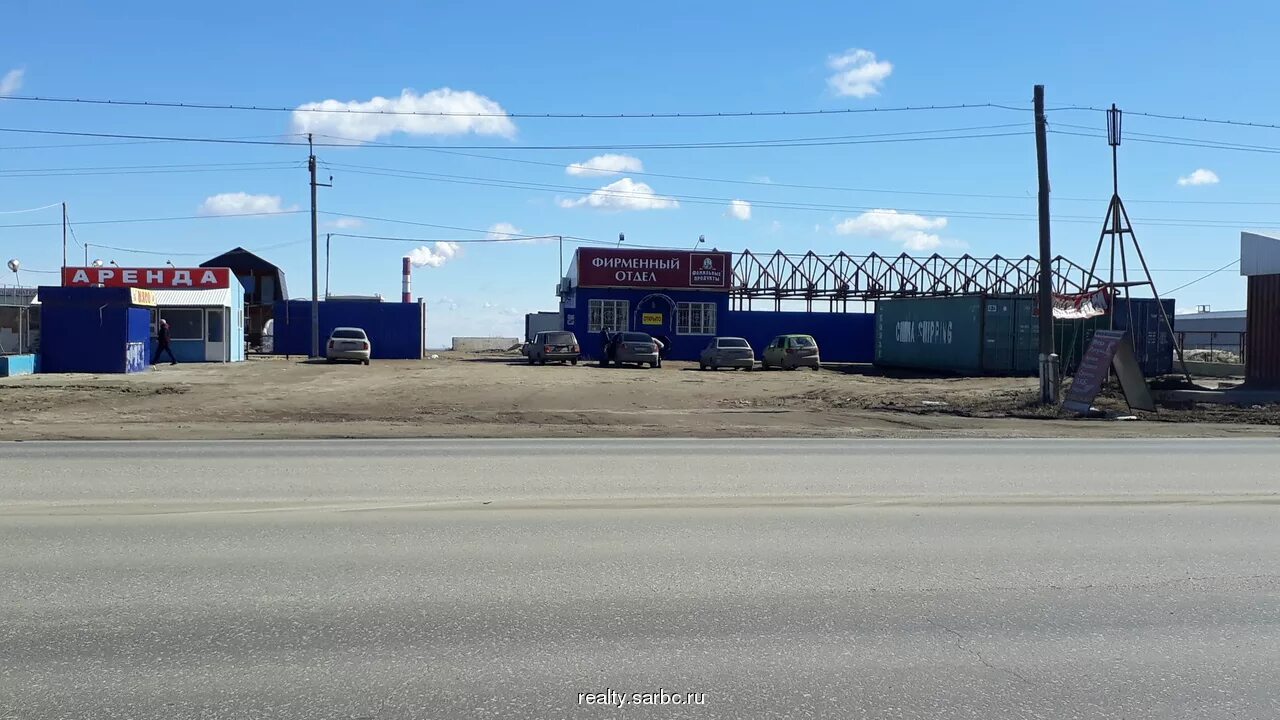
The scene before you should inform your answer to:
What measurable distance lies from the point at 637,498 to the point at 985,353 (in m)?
28.9

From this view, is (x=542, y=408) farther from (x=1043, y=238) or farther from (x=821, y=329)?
(x=821, y=329)

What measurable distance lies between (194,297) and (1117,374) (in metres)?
31.3

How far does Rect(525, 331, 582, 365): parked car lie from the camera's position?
1694 inches

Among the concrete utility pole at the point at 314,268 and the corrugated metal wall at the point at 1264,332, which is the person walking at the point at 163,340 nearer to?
the concrete utility pole at the point at 314,268

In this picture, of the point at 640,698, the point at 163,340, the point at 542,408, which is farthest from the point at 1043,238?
the point at 163,340

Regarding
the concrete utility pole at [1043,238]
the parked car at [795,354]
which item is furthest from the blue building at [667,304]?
the concrete utility pole at [1043,238]

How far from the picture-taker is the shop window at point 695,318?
5284cm

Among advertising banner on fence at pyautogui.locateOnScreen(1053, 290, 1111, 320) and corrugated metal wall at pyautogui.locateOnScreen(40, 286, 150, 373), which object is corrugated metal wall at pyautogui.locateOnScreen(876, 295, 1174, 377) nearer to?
advertising banner on fence at pyautogui.locateOnScreen(1053, 290, 1111, 320)

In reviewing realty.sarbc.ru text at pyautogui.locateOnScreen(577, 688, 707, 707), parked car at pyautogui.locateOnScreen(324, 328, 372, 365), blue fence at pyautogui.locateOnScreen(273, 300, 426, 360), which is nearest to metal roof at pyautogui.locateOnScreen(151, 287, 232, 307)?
parked car at pyautogui.locateOnScreen(324, 328, 372, 365)

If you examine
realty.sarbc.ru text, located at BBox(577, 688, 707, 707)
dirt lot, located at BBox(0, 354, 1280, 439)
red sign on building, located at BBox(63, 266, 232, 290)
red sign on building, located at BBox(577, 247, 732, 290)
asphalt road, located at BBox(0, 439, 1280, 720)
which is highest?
red sign on building, located at BBox(577, 247, 732, 290)

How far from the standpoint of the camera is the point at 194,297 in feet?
127

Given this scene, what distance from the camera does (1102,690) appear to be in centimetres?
489

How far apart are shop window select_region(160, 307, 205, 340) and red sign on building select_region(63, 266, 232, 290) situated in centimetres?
92

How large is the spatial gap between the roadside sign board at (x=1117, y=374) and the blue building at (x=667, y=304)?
29.7 meters
